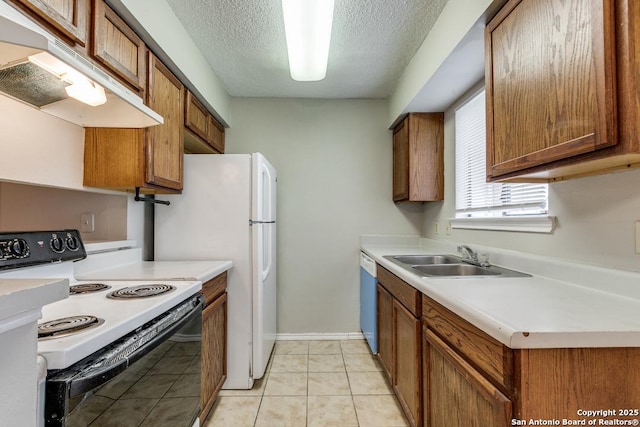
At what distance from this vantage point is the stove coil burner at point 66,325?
2.61 ft

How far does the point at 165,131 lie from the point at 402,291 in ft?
5.50

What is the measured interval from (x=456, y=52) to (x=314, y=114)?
1.61 m

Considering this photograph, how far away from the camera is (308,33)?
5.65 ft

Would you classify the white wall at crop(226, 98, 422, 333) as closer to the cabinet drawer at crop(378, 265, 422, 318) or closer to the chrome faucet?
the cabinet drawer at crop(378, 265, 422, 318)

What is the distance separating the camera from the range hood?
746 mm

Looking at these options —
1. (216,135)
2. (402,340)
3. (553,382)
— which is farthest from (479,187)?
(216,135)

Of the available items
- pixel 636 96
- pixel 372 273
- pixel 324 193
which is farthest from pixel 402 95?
pixel 636 96

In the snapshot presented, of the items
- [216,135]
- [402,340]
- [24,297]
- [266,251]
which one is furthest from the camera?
[216,135]

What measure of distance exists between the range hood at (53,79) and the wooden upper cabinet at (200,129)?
2.48 ft

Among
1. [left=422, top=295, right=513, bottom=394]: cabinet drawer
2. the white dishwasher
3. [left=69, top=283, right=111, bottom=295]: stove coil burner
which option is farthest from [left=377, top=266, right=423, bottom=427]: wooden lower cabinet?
[left=69, top=283, right=111, bottom=295]: stove coil burner

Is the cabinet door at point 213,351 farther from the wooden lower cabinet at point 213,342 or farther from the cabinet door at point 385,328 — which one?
the cabinet door at point 385,328

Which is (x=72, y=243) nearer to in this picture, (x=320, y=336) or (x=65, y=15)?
(x=65, y=15)

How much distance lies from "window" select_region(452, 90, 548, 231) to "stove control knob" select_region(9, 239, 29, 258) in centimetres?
226

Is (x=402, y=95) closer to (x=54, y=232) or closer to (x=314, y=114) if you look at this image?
(x=314, y=114)
